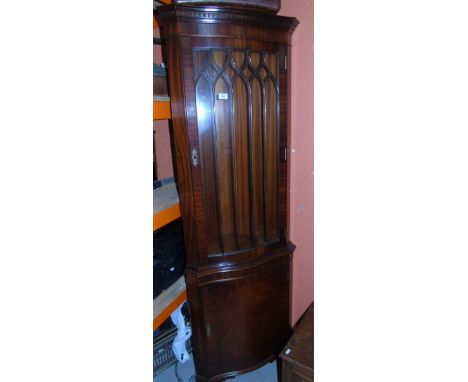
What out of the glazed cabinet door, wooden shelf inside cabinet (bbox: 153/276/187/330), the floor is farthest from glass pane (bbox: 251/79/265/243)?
the floor

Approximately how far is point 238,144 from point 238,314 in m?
0.77

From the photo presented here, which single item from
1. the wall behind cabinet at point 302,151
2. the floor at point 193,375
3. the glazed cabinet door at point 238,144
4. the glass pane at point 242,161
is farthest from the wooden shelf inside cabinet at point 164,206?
the floor at point 193,375

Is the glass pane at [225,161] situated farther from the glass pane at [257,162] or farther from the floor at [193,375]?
the floor at [193,375]

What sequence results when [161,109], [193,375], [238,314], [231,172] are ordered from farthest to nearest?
[193,375] → [238,314] → [231,172] → [161,109]

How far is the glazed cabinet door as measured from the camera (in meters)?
1.11

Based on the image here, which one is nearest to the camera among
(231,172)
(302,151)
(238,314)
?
(231,172)

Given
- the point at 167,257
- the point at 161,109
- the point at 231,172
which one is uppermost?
the point at 161,109

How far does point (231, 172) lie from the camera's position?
48.6 inches

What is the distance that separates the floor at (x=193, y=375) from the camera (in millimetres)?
1623

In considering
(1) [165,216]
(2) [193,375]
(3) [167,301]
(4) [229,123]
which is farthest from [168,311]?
Result: (4) [229,123]

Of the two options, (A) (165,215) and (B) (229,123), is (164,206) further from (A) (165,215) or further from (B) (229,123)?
(B) (229,123)

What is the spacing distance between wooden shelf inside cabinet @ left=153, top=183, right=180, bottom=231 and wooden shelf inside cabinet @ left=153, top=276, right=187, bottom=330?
1.05ft
